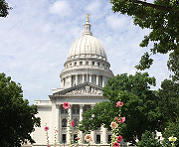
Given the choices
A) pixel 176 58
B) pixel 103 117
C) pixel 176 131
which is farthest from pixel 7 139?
pixel 176 58

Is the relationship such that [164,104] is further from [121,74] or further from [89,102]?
[89,102]

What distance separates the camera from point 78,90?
74125 millimetres

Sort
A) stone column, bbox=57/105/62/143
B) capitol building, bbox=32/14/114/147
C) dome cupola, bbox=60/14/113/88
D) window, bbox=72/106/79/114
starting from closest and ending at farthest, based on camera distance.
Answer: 1. stone column, bbox=57/105/62/143
2. capitol building, bbox=32/14/114/147
3. window, bbox=72/106/79/114
4. dome cupola, bbox=60/14/113/88

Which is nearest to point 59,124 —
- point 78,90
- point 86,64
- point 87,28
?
point 78,90

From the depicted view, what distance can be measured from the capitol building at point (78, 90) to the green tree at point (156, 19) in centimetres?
4103

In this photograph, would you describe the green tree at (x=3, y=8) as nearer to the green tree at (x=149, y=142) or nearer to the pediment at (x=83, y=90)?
the green tree at (x=149, y=142)

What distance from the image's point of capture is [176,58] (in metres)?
30.0

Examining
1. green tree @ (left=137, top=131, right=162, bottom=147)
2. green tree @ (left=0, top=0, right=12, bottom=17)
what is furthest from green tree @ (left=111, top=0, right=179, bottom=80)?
green tree @ (left=137, top=131, right=162, bottom=147)

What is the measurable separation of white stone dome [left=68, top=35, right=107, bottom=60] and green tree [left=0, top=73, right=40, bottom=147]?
60078 mm

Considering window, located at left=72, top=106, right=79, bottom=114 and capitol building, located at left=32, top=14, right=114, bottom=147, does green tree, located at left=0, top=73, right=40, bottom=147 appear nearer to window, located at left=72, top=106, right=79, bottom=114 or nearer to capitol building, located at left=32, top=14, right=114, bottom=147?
capitol building, located at left=32, top=14, right=114, bottom=147

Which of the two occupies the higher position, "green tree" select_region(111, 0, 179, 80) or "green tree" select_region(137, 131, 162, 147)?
"green tree" select_region(111, 0, 179, 80)

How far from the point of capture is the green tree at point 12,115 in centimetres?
3350

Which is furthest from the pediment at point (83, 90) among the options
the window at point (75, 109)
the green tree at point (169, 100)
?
the green tree at point (169, 100)

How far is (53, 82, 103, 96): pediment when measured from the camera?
73.0 metres
